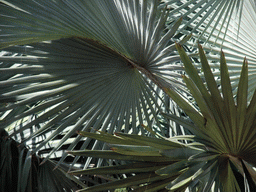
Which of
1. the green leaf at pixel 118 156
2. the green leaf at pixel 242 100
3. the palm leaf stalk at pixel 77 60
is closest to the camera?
the green leaf at pixel 242 100

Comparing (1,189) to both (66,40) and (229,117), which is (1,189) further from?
(229,117)

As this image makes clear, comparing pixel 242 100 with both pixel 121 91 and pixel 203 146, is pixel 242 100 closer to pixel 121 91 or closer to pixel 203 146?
pixel 203 146

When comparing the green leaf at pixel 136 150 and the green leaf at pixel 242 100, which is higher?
the green leaf at pixel 242 100

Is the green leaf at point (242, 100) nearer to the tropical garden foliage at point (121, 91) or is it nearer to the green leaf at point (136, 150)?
the tropical garden foliage at point (121, 91)

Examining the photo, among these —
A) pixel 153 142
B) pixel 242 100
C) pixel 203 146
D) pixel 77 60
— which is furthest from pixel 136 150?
pixel 77 60

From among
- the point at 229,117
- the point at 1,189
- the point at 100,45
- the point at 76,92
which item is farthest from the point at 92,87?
the point at 1,189

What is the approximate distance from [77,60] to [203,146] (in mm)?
619

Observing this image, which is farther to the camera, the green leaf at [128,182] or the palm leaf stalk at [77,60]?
the palm leaf stalk at [77,60]

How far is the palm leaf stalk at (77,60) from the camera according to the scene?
109 cm

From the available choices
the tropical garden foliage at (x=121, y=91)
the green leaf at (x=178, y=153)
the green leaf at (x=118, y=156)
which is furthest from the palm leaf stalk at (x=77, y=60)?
the green leaf at (x=178, y=153)

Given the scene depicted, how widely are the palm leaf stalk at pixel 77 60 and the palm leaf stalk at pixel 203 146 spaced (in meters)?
0.41

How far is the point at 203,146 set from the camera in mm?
863

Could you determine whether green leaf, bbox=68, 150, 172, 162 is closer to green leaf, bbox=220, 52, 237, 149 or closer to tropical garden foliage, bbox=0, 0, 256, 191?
tropical garden foliage, bbox=0, 0, 256, 191

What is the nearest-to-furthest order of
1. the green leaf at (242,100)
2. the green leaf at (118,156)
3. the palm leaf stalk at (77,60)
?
the green leaf at (242,100) → the green leaf at (118,156) → the palm leaf stalk at (77,60)
